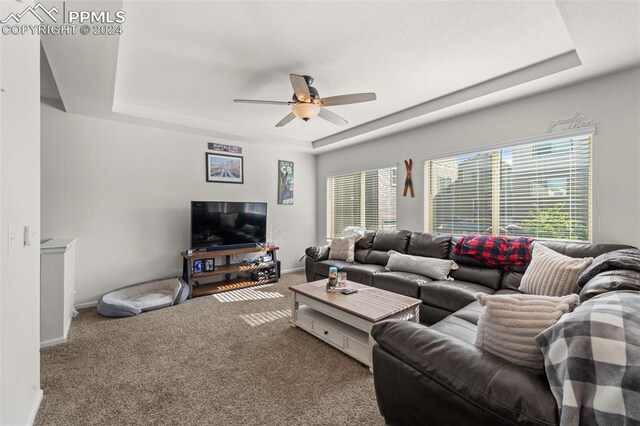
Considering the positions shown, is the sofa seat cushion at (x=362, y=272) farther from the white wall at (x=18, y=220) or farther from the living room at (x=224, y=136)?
the white wall at (x=18, y=220)

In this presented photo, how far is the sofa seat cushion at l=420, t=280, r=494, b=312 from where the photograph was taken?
2.55m

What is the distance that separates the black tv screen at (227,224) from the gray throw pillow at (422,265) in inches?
87.8

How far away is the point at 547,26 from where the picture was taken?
2.04 metres

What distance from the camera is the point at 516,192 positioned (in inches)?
126

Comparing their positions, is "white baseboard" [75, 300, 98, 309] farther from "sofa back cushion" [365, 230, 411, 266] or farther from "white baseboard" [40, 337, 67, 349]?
"sofa back cushion" [365, 230, 411, 266]

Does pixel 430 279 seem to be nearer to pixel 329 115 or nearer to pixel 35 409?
pixel 329 115

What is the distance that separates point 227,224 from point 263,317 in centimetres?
175

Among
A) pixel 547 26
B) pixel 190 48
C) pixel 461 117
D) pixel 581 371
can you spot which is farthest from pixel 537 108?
pixel 190 48

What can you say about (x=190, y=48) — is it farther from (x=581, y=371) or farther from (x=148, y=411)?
(x=581, y=371)

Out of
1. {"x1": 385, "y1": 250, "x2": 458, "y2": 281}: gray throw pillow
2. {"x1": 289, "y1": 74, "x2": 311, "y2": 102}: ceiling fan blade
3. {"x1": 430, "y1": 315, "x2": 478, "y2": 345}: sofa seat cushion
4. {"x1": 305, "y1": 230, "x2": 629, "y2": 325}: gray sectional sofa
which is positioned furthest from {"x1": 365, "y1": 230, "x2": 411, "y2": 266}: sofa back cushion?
{"x1": 289, "y1": 74, "x2": 311, "y2": 102}: ceiling fan blade

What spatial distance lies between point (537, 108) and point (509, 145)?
44 cm

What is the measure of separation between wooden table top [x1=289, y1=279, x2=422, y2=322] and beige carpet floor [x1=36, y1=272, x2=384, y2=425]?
1.32ft

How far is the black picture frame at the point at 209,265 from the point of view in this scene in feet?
13.4

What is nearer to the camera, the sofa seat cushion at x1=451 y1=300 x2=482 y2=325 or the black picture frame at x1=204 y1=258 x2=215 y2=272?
the sofa seat cushion at x1=451 y1=300 x2=482 y2=325
